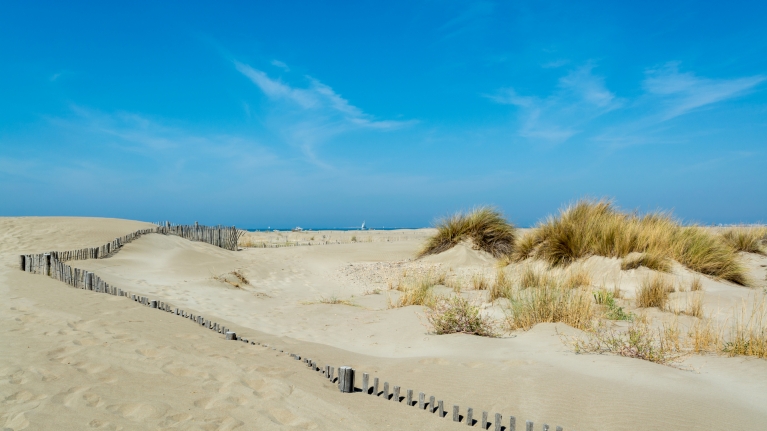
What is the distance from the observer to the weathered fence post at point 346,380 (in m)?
3.99

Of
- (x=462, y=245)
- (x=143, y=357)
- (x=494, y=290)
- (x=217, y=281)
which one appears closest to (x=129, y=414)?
(x=143, y=357)

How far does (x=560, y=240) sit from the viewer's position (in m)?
10.9

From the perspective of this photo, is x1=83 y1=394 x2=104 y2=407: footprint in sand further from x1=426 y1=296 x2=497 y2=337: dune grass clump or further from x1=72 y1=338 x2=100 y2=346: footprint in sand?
x1=426 y1=296 x2=497 y2=337: dune grass clump

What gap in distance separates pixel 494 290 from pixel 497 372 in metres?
4.18

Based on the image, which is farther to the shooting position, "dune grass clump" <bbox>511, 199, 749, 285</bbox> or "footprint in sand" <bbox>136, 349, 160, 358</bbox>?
"dune grass clump" <bbox>511, 199, 749, 285</bbox>

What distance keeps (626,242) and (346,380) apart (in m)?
8.05

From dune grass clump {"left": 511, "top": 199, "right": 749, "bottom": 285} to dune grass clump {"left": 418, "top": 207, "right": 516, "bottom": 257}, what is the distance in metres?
2.80

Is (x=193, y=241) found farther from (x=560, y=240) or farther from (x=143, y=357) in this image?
(x=143, y=357)

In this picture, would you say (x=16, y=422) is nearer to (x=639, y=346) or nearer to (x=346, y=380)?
(x=346, y=380)

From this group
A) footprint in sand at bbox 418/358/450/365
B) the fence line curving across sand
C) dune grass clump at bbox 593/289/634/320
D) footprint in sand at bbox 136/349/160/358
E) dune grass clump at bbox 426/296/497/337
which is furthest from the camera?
dune grass clump at bbox 593/289/634/320

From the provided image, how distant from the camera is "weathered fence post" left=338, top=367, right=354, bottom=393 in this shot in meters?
3.99

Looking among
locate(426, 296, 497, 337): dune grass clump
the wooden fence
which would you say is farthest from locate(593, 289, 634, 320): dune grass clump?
the wooden fence

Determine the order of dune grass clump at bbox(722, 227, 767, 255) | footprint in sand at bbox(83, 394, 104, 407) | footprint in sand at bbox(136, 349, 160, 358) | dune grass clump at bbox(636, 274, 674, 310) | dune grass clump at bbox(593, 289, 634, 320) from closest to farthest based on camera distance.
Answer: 1. footprint in sand at bbox(83, 394, 104, 407)
2. footprint in sand at bbox(136, 349, 160, 358)
3. dune grass clump at bbox(593, 289, 634, 320)
4. dune grass clump at bbox(636, 274, 674, 310)
5. dune grass clump at bbox(722, 227, 767, 255)

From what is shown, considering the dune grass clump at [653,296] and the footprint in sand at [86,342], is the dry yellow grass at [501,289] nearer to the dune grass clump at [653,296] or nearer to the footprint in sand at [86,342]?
the dune grass clump at [653,296]
